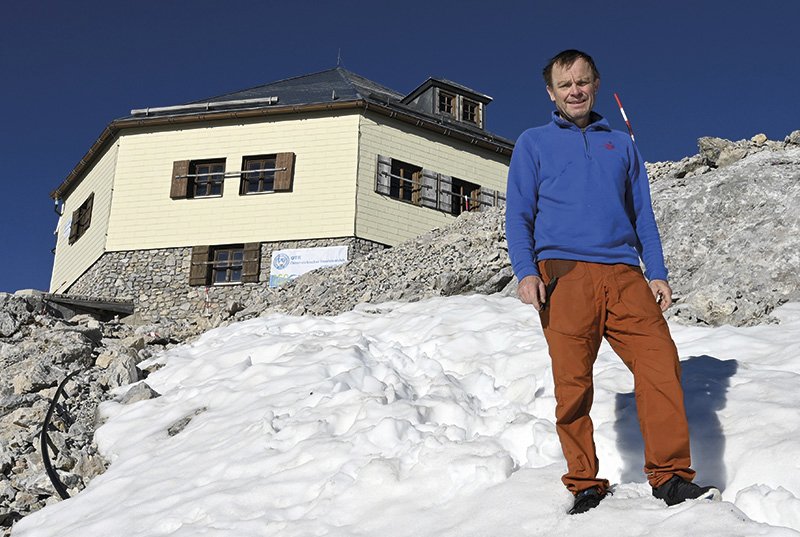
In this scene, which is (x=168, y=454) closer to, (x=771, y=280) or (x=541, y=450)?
(x=541, y=450)

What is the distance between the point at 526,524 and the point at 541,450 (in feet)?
3.05

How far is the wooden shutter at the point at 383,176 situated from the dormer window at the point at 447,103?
162 inches

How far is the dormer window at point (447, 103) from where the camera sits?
27000 millimetres

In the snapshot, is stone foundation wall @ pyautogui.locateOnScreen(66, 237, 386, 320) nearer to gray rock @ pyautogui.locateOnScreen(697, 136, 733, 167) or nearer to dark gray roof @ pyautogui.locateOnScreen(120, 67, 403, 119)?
dark gray roof @ pyautogui.locateOnScreen(120, 67, 403, 119)

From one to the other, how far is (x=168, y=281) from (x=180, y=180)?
330cm

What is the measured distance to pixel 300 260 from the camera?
22250mm

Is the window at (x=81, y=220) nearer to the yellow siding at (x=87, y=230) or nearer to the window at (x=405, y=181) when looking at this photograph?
the yellow siding at (x=87, y=230)

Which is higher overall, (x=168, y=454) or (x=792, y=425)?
(x=792, y=425)

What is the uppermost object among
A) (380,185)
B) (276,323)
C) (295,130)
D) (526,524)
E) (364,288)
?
(295,130)

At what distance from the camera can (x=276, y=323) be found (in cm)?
923

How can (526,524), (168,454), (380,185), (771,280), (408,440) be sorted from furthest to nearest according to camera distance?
1. (380,185)
2. (771,280)
3. (168,454)
4. (408,440)
5. (526,524)

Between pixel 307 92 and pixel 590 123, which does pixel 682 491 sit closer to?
pixel 590 123

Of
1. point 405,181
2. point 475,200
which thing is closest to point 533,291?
point 405,181

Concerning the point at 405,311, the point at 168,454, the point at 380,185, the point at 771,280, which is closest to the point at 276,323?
the point at 405,311
